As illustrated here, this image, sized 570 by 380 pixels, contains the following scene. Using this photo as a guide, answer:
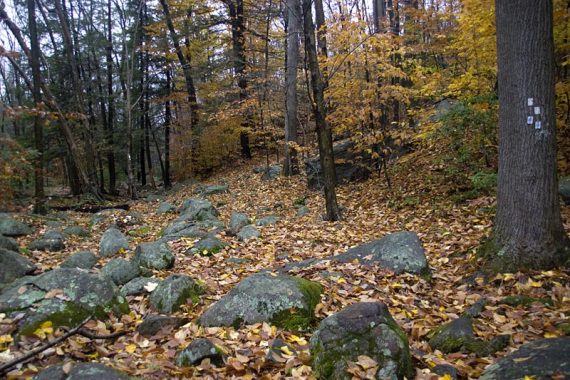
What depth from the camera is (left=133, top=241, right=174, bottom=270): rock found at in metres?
6.54

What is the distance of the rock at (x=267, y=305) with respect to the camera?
4273 mm

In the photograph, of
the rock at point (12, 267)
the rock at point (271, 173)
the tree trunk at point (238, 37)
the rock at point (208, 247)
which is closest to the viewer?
the rock at point (12, 267)

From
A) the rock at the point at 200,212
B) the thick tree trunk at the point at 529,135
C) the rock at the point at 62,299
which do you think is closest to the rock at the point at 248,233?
the rock at the point at 200,212

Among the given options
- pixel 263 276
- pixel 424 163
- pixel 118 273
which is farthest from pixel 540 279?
pixel 424 163

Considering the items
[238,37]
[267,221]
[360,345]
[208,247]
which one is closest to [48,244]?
[208,247]

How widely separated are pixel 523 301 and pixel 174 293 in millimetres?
4005

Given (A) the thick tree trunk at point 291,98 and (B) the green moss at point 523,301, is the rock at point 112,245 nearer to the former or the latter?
(A) the thick tree trunk at point 291,98

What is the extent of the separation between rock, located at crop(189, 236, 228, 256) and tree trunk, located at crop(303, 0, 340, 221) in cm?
268

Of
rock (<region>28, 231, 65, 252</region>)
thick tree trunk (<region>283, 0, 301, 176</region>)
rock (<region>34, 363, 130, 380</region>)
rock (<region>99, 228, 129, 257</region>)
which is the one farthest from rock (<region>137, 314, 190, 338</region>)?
thick tree trunk (<region>283, 0, 301, 176</region>)

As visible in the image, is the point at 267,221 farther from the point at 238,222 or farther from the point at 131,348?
the point at 131,348

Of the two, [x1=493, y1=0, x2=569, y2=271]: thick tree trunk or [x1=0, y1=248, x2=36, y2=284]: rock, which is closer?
[x1=493, y1=0, x2=569, y2=271]: thick tree trunk

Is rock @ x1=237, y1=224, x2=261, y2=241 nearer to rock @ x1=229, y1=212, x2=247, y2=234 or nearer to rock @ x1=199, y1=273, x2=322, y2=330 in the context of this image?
rock @ x1=229, y1=212, x2=247, y2=234

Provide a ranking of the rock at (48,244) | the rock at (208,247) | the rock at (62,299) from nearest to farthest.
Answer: the rock at (62,299)
the rock at (208,247)
the rock at (48,244)

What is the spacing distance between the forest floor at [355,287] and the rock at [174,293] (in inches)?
4.7
